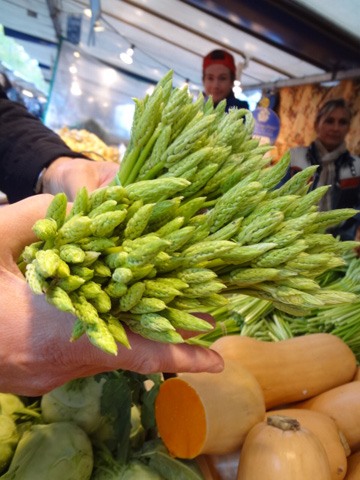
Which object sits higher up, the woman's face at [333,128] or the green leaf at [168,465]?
the woman's face at [333,128]

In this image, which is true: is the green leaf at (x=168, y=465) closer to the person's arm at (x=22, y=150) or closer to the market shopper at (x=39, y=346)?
the market shopper at (x=39, y=346)

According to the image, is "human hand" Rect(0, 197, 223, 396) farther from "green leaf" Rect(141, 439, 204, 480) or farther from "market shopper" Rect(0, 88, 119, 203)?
"market shopper" Rect(0, 88, 119, 203)

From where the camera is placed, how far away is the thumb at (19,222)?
717 millimetres

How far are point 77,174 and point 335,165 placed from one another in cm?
240

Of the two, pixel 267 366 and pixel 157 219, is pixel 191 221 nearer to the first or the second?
pixel 157 219

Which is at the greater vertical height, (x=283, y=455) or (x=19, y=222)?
(x=19, y=222)

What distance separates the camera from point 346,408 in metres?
1.19

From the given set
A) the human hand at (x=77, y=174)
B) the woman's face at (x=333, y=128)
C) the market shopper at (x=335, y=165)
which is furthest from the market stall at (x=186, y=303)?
the woman's face at (x=333, y=128)

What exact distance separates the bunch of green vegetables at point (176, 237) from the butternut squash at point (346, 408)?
64 cm

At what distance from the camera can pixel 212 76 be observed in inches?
106

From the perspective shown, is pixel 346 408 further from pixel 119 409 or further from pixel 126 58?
pixel 126 58

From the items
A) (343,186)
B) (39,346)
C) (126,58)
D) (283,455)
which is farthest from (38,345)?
(126,58)

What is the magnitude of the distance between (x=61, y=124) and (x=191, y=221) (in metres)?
4.79

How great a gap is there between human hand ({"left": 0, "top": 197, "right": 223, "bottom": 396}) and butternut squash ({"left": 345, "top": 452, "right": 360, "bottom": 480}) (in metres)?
0.61
